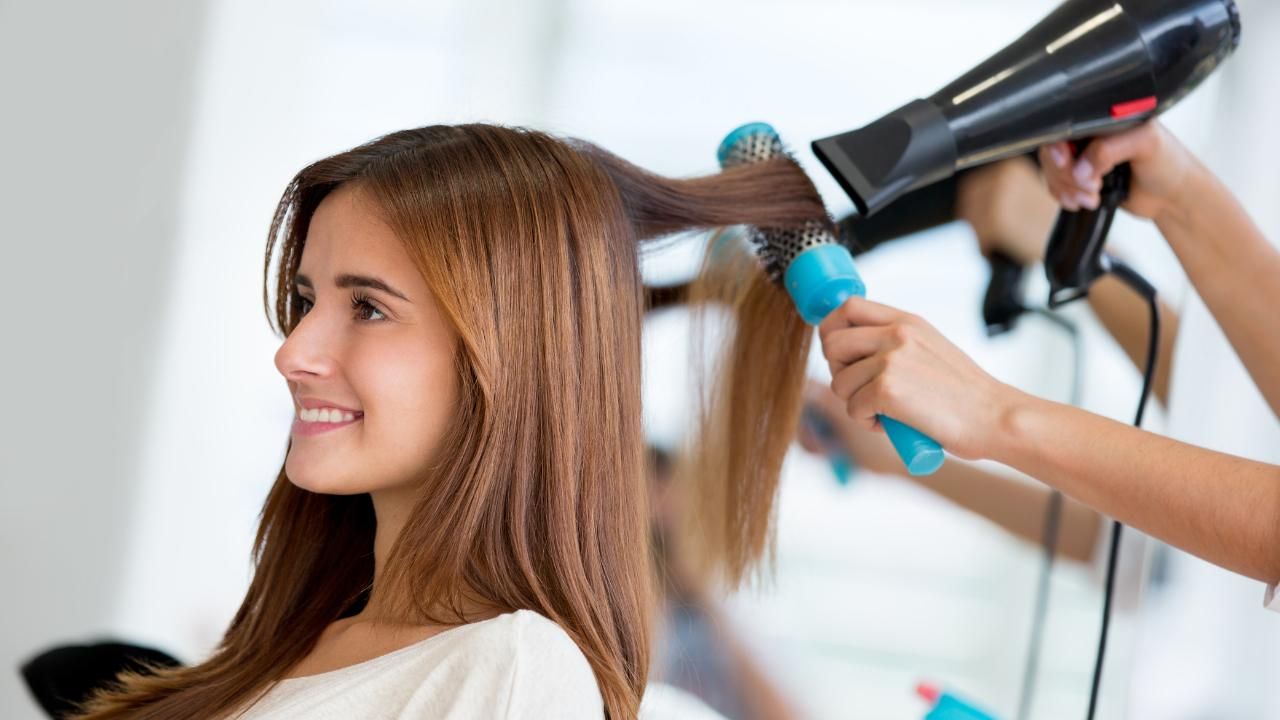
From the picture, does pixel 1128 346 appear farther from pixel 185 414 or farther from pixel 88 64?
pixel 88 64

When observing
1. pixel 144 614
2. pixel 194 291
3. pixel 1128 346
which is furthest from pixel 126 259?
pixel 1128 346

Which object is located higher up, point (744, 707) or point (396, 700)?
point (396, 700)

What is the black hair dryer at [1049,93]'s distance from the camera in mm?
854

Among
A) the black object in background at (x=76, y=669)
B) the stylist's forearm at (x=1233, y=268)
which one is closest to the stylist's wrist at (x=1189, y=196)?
the stylist's forearm at (x=1233, y=268)

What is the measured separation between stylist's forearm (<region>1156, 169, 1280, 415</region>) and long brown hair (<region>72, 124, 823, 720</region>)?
35 centimetres

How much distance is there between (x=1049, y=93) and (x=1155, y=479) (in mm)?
323

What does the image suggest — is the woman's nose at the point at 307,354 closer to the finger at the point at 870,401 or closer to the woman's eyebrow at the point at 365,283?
the woman's eyebrow at the point at 365,283

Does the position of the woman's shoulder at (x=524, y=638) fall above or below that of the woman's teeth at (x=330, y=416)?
below

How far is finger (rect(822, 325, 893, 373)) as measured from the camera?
833 mm

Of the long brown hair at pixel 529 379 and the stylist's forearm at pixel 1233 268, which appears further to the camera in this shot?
the stylist's forearm at pixel 1233 268

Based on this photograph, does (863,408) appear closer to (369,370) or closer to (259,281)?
(369,370)

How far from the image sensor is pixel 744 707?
150 centimetres

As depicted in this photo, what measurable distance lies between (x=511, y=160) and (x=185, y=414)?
0.93 meters

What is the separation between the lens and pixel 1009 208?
4.15 feet
